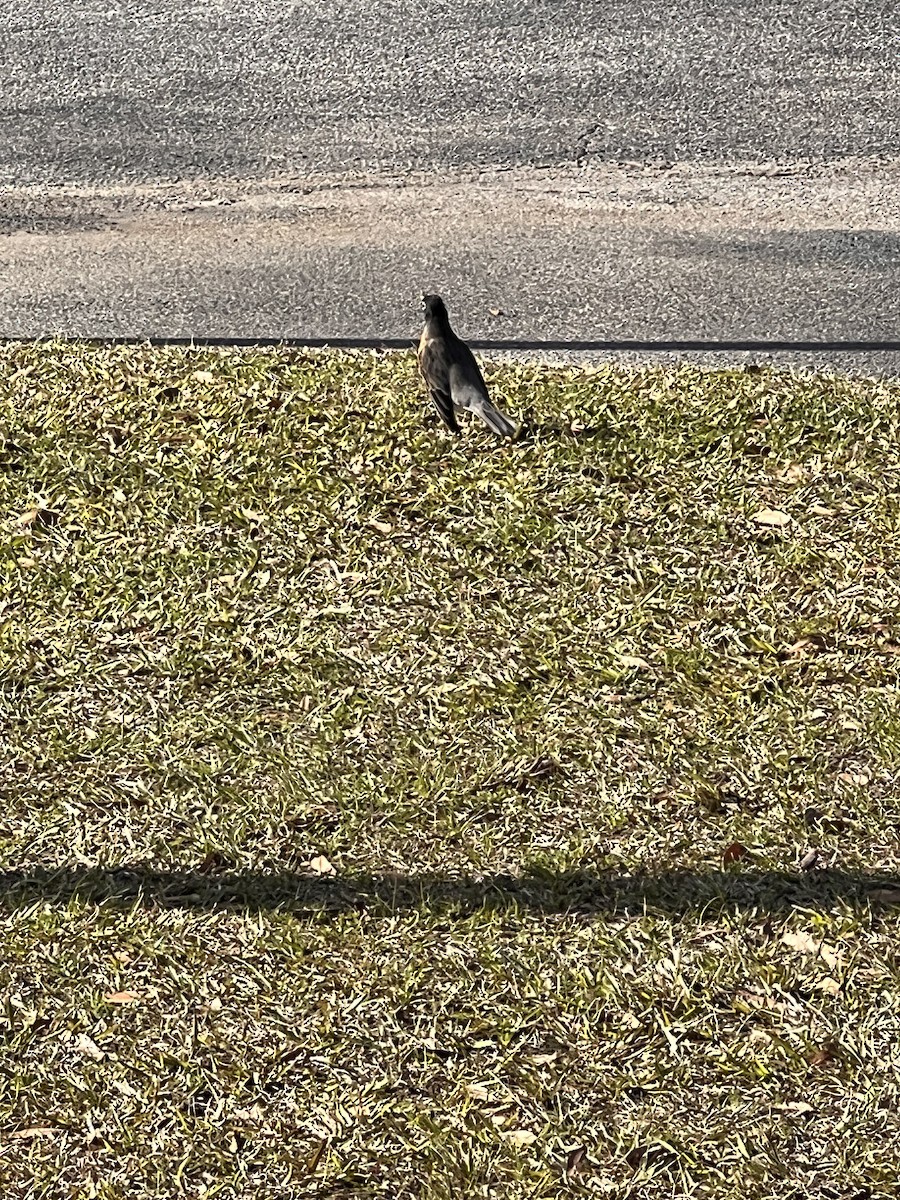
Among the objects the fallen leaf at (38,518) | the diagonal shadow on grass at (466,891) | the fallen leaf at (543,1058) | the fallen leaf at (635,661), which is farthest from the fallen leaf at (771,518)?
the fallen leaf at (38,518)

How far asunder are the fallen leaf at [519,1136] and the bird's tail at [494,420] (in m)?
2.98

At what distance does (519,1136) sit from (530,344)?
3952 mm

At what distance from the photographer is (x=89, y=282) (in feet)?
23.5

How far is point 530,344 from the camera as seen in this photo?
667cm

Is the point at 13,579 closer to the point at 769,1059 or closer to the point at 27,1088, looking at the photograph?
the point at 27,1088

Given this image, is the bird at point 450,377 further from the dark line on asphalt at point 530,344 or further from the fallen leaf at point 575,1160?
the fallen leaf at point 575,1160

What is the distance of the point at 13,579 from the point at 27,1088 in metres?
2.19

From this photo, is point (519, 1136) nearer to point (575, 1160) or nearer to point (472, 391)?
point (575, 1160)

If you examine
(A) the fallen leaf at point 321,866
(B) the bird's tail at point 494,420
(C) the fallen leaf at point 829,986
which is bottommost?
(C) the fallen leaf at point 829,986

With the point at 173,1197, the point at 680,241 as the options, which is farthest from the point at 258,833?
the point at 680,241

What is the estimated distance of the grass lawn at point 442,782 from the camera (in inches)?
143

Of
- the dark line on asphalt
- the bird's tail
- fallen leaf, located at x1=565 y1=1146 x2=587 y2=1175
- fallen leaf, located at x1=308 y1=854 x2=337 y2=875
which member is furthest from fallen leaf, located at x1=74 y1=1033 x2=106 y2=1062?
the dark line on asphalt

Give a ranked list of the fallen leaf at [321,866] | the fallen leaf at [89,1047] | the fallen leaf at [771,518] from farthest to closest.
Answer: the fallen leaf at [771,518], the fallen leaf at [321,866], the fallen leaf at [89,1047]

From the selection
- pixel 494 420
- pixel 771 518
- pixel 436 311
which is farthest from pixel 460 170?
pixel 771 518
